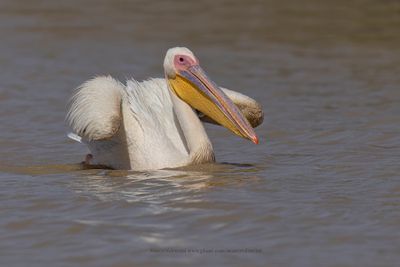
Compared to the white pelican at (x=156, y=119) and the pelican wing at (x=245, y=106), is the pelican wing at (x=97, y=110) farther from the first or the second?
the pelican wing at (x=245, y=106)

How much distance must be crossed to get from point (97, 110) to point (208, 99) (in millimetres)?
773

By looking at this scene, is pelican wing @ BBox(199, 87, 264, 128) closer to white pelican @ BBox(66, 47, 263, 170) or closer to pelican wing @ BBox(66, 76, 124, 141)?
white pelican @ BBox(66, 47, 263, 170)

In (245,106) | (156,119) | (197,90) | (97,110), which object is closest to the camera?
(97,110)

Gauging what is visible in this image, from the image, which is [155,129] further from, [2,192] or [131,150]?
[2,192]

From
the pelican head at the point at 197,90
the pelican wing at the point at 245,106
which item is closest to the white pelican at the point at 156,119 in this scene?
the pelican head at the point at 197,90

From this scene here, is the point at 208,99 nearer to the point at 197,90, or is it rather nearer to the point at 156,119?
the point at 197,90

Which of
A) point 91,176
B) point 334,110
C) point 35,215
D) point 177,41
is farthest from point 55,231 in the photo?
point 177,41

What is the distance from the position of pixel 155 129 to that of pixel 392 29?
7395 mm

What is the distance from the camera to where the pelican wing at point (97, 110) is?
6906 millimetres

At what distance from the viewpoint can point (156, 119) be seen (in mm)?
7246

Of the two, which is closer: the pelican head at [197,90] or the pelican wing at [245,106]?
the pelican head at [197,90]

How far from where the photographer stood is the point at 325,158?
752cm

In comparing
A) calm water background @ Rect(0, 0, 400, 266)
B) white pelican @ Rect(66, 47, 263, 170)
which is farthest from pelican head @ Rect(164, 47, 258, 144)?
calm water background @ Rect(0, 0, 400, 266)

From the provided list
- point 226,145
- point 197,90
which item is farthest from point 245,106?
point 226,145
